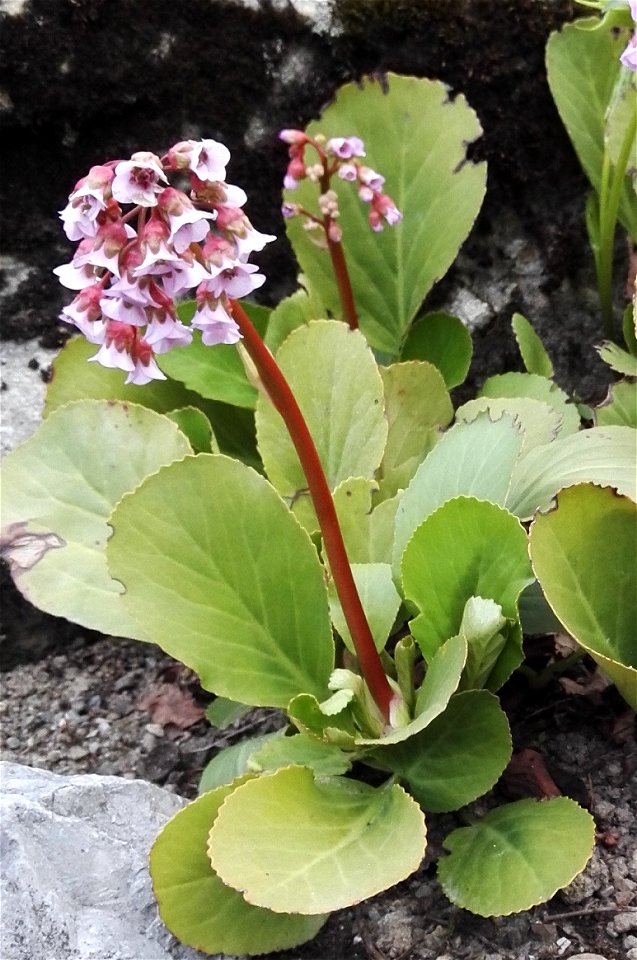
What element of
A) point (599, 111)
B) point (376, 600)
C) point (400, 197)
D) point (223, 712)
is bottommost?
point (223, 712)

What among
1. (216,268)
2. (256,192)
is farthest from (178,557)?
(256,192)

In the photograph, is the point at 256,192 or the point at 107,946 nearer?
the point at 107,946

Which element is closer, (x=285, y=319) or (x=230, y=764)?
(x=230, y=764)

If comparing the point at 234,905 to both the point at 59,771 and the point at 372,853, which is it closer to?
the point at 372,853

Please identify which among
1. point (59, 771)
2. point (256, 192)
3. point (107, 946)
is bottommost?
point (59, 771)

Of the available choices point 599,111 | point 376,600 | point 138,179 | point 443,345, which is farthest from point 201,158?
point 599,111

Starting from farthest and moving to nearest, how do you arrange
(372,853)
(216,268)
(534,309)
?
(534,309), (372,853), (216,268)

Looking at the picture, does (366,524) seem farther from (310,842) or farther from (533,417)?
(310,842)
